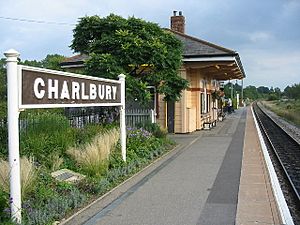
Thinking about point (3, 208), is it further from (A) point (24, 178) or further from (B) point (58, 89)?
(B) point (58, 89)

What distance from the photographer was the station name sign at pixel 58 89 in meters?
5.90

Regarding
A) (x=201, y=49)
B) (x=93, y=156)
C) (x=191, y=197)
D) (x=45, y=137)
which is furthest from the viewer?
(x=201, y=49)

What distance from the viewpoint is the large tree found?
14266 millimetres

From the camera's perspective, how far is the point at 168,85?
1633 centimetres

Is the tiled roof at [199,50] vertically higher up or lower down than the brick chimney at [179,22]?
lower down

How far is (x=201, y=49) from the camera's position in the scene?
22203mm

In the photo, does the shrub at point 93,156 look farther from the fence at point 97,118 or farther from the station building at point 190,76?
the station building at point 190,76

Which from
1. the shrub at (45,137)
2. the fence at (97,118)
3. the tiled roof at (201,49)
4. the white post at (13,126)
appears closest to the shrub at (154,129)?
the fence at (97,118)

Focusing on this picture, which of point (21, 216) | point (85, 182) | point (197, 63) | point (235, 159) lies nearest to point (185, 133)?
point (197, 63)

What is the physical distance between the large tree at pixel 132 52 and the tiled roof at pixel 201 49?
4.74 m

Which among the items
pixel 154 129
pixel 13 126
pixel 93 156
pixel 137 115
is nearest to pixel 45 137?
pixel 93 156

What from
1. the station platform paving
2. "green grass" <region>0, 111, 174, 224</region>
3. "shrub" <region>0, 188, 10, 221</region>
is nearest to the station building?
"green grass" <region>0, 111, 174, 224</region>

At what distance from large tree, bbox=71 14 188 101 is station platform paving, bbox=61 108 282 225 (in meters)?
3.97

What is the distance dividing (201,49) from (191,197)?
15681 mm
